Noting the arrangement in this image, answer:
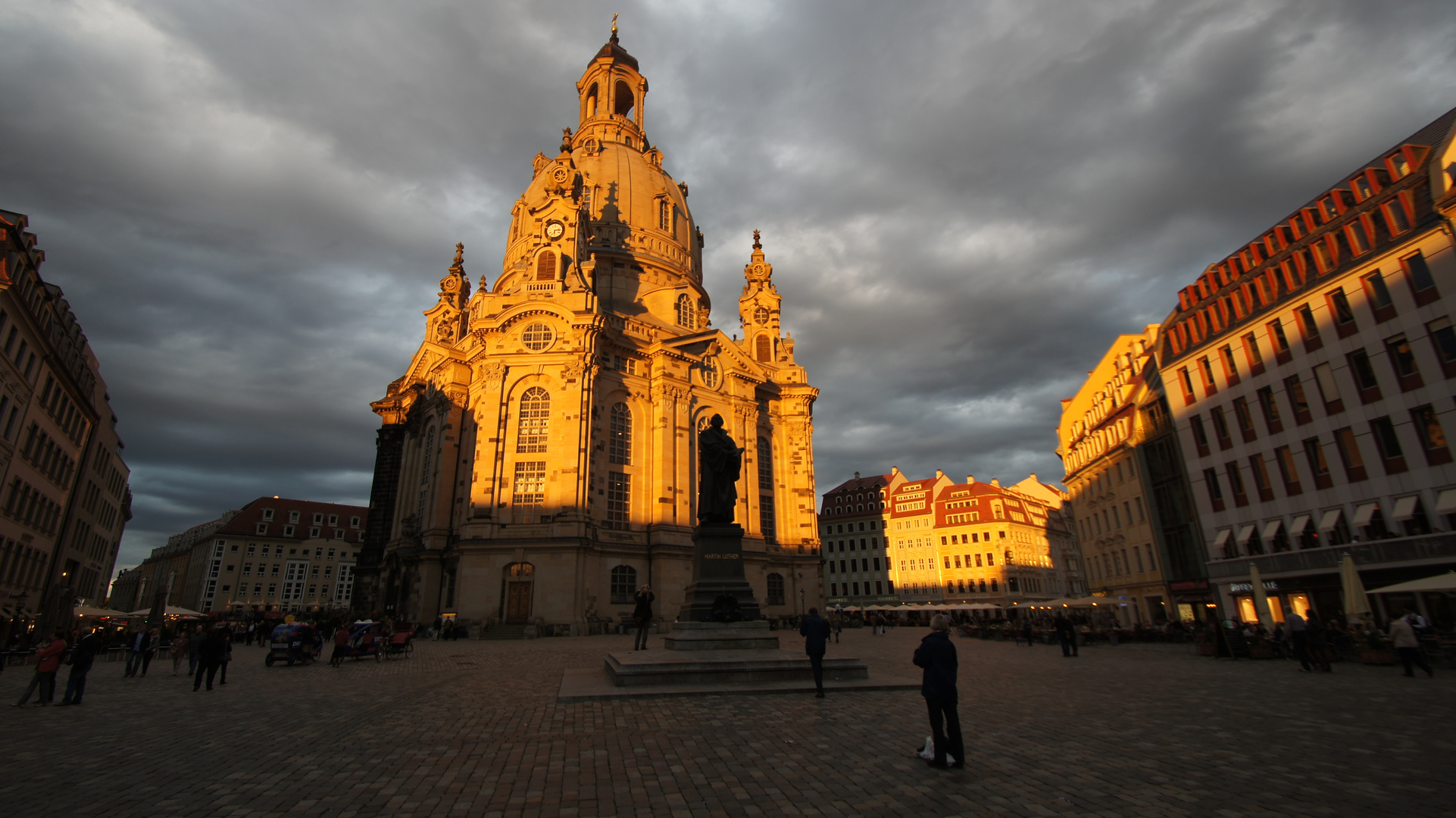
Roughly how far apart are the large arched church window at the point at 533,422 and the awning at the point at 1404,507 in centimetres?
4050

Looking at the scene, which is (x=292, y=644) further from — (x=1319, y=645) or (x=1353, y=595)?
(x=1353, y=595)

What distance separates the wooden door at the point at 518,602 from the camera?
1494 inches

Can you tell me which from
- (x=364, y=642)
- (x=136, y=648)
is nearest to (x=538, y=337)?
(x=364, y=642)

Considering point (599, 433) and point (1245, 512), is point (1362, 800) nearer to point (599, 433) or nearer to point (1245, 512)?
point (1245, 512)

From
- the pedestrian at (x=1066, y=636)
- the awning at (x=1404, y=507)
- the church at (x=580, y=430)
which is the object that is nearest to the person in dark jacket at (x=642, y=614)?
the pedestrian at (x=1066, y=636)

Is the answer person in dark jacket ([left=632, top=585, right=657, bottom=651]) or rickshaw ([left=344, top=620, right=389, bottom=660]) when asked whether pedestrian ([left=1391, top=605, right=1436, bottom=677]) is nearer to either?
person in dark jacket ([left=632, top=585, right=657, bottom=651])

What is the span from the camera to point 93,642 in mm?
13047

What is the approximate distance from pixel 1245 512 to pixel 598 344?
3744 cm

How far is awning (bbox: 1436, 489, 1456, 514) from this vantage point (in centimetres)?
2261

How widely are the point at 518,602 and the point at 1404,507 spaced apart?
40.8 meters

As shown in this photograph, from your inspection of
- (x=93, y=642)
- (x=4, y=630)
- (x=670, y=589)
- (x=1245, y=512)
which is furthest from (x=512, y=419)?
(x=1245, y=512)

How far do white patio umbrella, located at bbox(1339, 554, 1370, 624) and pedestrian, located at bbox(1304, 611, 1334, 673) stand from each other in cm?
389

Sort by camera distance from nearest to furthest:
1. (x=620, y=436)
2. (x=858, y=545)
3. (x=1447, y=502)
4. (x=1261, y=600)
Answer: (x=1447, y=502)
(x=1261, y=600)
(x=620, y=436)
(x=858, y=545)

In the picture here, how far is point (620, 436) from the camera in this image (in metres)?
46.2
